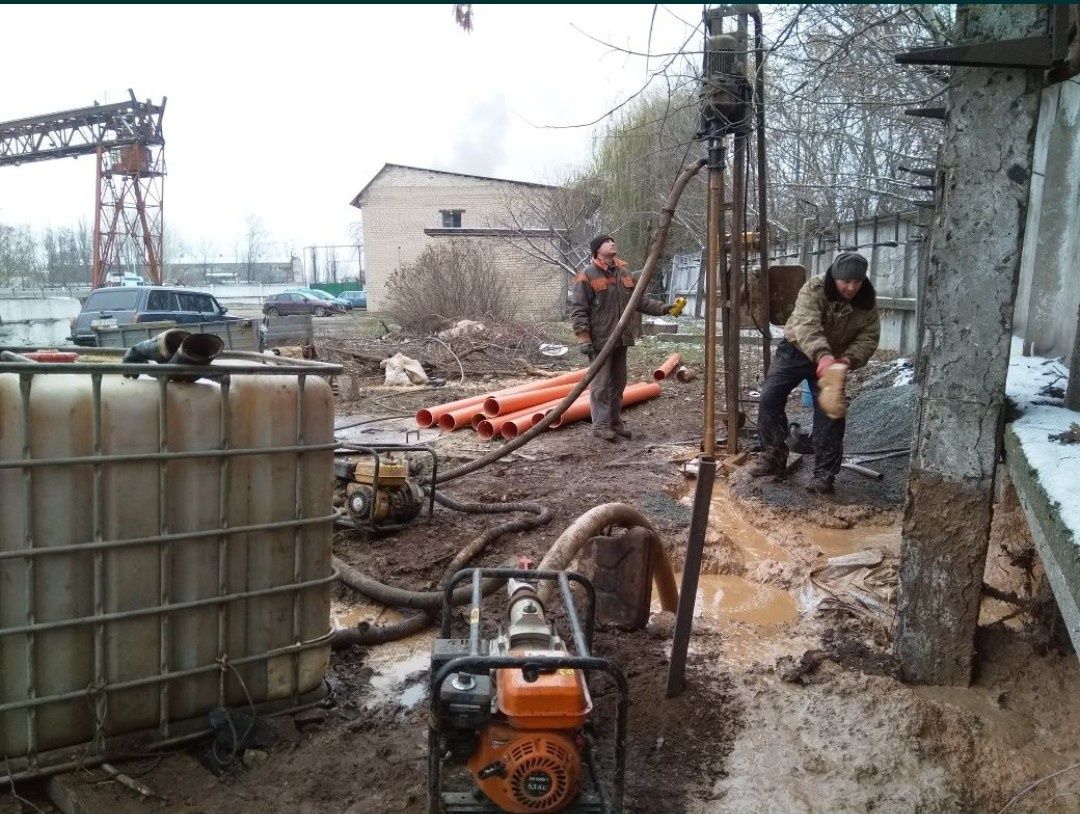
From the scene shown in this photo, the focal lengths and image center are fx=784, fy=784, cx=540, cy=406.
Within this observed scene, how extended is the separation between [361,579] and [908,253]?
33.6 feet

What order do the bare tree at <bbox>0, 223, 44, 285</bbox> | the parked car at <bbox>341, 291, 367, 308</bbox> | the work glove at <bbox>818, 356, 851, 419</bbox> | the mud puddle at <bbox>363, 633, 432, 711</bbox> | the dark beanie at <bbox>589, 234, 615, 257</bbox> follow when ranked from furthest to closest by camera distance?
the parked car at <bbox>341, 291, 367, 308</bbox> < the bare tree at <bbox>0, 223, 44, 285</bbox> < the dark beanie at <bbox>589, 234, 615, 257</bbox> < the work glove at <bbox>818, 356, 851, 419</bbox> < the mud puddle at <bbox>363, 633, 432, 711</bbox>

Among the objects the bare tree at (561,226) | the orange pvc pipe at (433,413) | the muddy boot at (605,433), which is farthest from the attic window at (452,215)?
the muddy boot at (605,433)

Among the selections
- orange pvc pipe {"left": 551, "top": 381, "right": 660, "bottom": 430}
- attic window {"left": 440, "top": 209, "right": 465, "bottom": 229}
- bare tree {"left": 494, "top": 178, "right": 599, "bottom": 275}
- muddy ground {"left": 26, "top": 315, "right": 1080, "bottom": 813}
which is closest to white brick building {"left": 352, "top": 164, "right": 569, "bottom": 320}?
attic window {"left": 440, "top": 209, "right": 465, "bottom": 229}

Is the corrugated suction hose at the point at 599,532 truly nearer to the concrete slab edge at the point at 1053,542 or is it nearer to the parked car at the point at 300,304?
the concrete slab edge at the point at 1053,542

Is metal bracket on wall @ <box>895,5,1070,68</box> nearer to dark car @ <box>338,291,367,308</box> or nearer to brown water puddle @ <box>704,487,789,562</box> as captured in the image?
brown water puddle @ <box>704,487,789,562</box>

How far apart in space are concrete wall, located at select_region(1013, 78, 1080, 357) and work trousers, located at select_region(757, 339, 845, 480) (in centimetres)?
154

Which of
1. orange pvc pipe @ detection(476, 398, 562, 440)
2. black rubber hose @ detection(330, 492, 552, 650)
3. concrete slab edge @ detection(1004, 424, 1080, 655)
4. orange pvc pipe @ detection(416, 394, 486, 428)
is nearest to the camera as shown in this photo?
concrete slab edge @ detection(1004, 424, 1080, 655)

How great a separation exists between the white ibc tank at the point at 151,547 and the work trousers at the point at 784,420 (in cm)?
408

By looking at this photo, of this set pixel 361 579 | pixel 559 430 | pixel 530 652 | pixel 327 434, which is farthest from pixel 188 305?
pixel 530 652

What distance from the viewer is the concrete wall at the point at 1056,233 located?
5512 millimetres

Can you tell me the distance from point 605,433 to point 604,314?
129 cm

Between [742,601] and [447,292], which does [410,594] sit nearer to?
[742,601]

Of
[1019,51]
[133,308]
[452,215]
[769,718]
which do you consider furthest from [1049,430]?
[452,215]

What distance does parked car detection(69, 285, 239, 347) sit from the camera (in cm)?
1458
